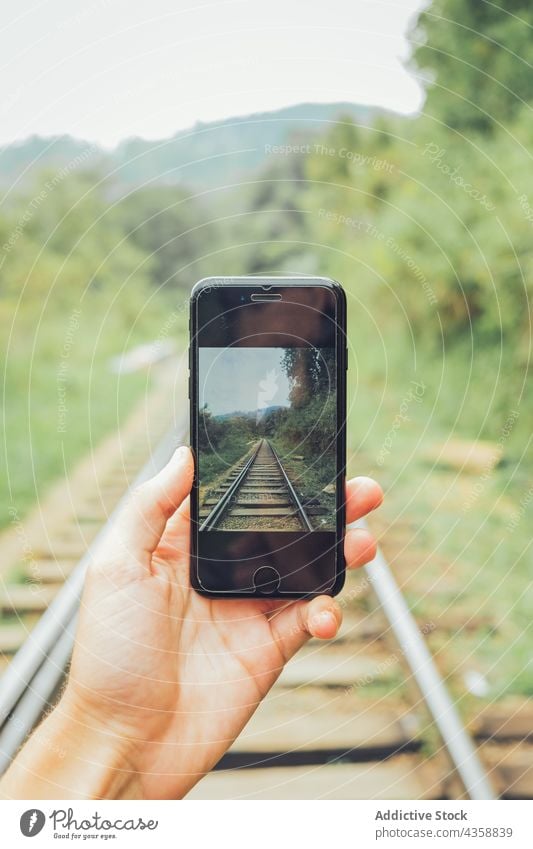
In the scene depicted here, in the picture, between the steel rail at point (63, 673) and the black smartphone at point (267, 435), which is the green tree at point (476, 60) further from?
the steel rail at point (63, 673)

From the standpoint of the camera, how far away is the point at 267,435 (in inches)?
39.8

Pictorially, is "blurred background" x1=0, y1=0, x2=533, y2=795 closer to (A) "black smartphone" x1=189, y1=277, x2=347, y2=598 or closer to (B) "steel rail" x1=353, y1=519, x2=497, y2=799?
(B) "steel rail" x1=353, y1=519, x2=497, y2=799

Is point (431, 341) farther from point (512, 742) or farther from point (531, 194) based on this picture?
point (512, 742)

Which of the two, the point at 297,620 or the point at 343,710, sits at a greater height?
the point at 297,620

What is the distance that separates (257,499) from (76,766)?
0.43m

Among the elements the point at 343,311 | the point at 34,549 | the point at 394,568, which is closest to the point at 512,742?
the point at 394,568

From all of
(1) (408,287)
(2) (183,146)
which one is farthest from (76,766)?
(1) (408,287)

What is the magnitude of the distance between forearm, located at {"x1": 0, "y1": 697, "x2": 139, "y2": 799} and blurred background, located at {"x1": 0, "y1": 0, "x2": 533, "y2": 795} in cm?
58

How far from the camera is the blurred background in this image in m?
1.30

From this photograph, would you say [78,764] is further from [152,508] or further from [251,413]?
[251,413]

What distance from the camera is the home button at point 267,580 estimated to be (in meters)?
1.03

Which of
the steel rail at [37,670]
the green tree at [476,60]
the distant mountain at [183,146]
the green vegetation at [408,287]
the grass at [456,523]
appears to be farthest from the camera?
the green tree at [476,60]

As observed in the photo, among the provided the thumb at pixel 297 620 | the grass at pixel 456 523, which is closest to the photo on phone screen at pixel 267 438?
the thumb at pixel 297 620
